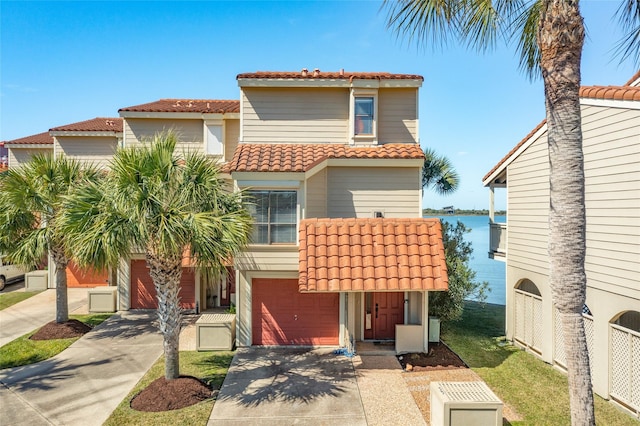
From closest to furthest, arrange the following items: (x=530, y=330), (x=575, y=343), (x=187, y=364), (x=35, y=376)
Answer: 1. (x=575, y=343)
2. (x=35, y=376)
3. (x=187, y=364)
4. (x=530, y=330)

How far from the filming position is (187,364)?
11.4m

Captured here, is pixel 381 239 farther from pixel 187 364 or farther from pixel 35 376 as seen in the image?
pixel 35 376

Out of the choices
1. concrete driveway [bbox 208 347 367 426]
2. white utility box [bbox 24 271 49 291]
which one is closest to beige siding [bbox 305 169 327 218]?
concrete driveway [bbox 208 347 367 426]

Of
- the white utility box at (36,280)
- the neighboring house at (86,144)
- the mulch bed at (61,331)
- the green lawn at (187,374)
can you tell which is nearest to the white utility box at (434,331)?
the green lawn at (187,374)

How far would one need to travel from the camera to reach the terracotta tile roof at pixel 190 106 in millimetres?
17544

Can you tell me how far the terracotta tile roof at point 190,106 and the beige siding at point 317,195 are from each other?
6822 mm

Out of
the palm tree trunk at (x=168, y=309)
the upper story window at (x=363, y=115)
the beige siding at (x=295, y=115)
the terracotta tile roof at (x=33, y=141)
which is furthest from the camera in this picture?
the terracotta tile roof at (x=33, y=141)

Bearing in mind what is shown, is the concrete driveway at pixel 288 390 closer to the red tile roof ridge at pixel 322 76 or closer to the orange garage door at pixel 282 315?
the orange garage door at pixel 282 315

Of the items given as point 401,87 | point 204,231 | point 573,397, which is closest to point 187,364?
point 204,231

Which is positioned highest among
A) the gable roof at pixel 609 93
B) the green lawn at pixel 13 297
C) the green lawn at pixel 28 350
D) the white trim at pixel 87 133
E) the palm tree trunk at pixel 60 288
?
the white trim at pixel 87 133

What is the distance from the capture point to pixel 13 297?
1880 centimetres

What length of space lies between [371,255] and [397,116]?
688cm

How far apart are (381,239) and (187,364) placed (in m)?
7.62

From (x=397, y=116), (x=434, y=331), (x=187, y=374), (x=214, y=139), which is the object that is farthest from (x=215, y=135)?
(x=434, y=331)
